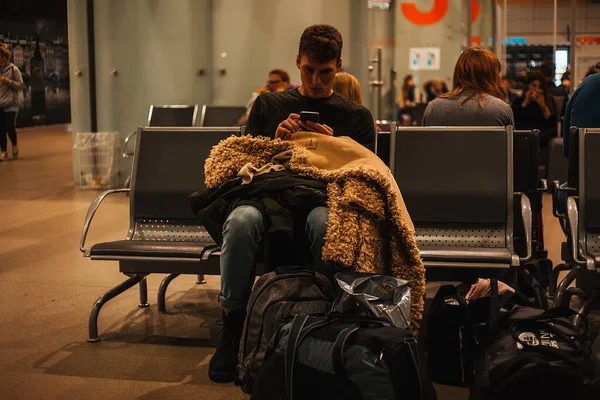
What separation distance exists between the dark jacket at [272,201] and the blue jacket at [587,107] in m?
2.03

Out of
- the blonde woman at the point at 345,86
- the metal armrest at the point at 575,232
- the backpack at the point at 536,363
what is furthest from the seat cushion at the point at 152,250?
the metal armrest at the point at 575,232

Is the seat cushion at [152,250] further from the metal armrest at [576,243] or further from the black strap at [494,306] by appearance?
the metal armrest at [576,243]

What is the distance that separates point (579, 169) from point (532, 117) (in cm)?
591

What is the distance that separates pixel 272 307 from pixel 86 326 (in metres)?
1.69

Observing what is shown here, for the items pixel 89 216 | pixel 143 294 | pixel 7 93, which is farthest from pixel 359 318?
pixel 7 93

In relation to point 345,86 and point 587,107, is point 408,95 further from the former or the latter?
point 345,86

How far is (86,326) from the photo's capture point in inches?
178

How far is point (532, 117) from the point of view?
9.91 metres

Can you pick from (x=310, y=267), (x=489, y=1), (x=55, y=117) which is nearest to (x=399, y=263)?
(x=310, y=267)

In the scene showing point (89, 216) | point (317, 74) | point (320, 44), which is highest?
point (320, 44)

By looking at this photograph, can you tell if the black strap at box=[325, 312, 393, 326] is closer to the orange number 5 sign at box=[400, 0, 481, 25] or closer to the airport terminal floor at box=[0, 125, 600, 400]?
the airport terminal floor at box=[0, 125, 600, 400]

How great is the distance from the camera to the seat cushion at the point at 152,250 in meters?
3.96

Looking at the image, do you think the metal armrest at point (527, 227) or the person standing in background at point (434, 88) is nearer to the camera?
the metal armrest at point (527, 227)

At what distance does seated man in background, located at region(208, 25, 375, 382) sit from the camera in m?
3.41
